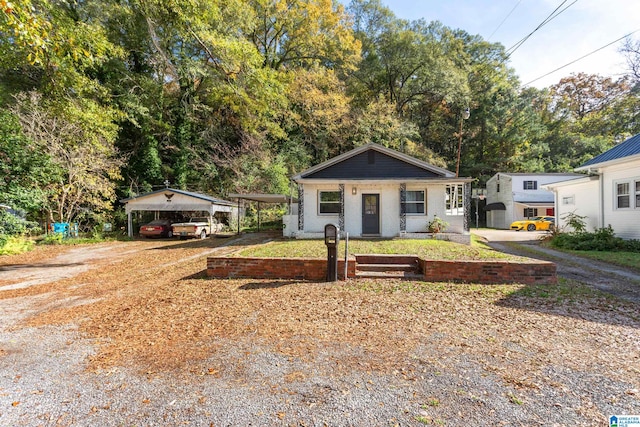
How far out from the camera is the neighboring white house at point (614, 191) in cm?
1096

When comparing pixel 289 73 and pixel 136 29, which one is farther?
pixel 289 73

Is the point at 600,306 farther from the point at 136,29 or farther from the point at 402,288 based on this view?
the point at 136,29

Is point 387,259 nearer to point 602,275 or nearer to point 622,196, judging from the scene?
point 602,275

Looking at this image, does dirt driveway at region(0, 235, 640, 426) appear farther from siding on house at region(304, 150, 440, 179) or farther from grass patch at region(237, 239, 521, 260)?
siding on house at region(304, 150, 440, 179)

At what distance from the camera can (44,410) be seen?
2391mm

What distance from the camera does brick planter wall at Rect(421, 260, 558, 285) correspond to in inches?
232

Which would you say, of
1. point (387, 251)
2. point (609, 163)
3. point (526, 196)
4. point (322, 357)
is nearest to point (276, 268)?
point (322, 357)

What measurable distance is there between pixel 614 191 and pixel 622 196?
1.08 ft

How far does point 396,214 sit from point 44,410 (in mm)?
13132

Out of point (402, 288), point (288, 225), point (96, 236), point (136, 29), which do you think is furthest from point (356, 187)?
point (136, 29)

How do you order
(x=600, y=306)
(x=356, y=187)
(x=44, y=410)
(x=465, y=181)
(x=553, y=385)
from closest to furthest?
1. (x=44, y=410)
2. (x=553, y=385)
3. (x=600, y=306)
4. (x=465, y=181)
5. (x=356, y=187)

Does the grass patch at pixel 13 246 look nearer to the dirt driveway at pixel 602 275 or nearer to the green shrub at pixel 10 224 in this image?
the green shrub at pixel 10 224

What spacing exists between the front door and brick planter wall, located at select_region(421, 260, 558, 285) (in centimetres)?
801

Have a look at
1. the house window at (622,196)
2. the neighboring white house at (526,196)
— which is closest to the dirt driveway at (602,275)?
the house window at (622,196)
